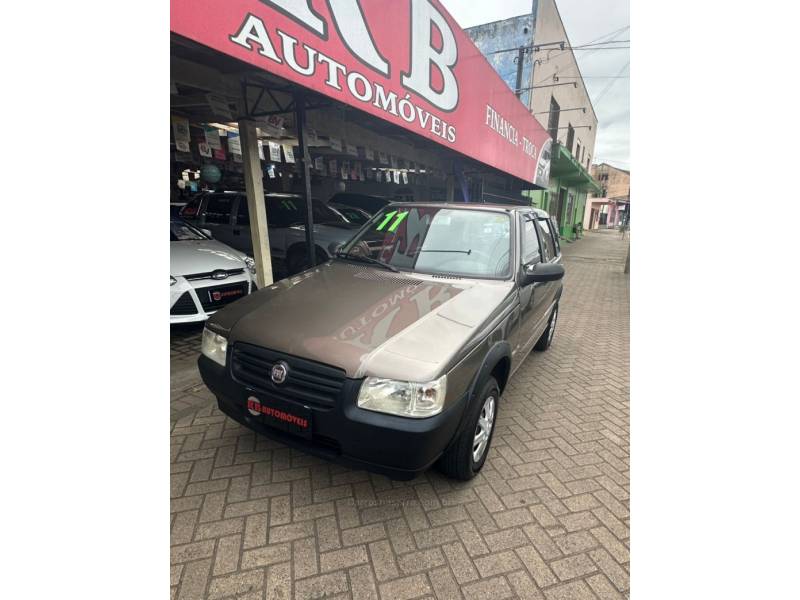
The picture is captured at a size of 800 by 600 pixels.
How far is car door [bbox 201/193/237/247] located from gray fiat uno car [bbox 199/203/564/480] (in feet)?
16.7

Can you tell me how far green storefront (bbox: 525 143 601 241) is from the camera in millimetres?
18509

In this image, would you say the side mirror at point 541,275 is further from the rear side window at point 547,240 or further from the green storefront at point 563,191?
the green storefront at point 563,191

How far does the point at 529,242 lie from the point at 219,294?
3.72m

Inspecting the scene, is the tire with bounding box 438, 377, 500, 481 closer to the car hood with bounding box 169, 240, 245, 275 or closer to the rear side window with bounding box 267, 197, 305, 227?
the car hood with bounding box 169, 240, 245, 275

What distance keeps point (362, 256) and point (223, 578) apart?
230 centimetres

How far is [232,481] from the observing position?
7.65 feet

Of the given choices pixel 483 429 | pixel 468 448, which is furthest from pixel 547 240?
pixel 468 448

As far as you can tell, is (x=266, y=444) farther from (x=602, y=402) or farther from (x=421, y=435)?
(x=602, y=402)

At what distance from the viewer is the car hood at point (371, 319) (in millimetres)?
1849

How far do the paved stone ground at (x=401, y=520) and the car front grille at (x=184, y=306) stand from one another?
154 cm

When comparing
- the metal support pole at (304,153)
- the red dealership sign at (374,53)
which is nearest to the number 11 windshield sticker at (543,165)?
the red dealership sign at (374,53)

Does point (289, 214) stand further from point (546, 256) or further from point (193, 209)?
point (546, 256)

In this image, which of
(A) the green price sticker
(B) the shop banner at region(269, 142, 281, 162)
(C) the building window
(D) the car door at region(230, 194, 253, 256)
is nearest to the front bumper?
(A) the green price sticker

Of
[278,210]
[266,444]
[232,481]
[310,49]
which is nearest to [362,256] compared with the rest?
[266,444]
